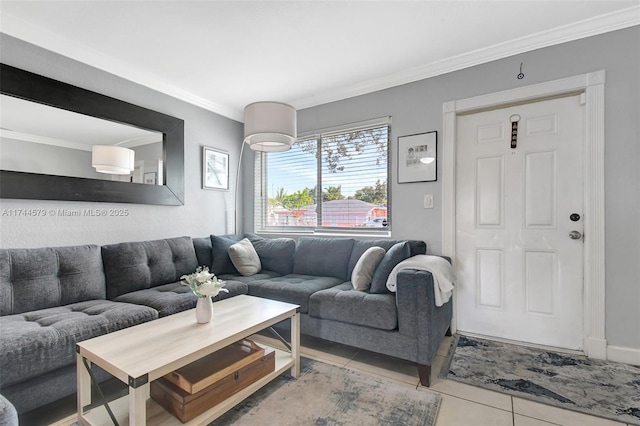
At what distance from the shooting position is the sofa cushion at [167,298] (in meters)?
2.05

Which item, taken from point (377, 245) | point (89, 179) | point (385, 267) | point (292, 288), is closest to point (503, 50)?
point (377, 245)

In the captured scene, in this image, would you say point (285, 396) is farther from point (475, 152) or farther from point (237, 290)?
point (475, 152)

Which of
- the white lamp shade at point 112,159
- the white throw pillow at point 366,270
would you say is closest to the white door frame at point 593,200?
the white throw pillow at point 366,270

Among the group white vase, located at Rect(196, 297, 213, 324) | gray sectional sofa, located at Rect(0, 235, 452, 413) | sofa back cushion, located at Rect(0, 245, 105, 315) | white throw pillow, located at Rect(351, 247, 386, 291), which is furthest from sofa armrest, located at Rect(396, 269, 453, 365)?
sofa back cushion, located at Rect(0, 245, 105, 315)

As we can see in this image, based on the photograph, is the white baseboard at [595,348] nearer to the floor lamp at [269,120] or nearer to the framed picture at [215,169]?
the floor lamp at [269,120]

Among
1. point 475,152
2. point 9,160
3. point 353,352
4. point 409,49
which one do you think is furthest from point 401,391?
point 9,160

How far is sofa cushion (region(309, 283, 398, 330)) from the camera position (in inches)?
78.4

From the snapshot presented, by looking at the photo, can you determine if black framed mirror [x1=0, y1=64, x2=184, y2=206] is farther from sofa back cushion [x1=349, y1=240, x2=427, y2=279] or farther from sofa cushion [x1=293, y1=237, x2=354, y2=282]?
sofa back cushion [x1=349, y1=240, x2=427, y2=279]

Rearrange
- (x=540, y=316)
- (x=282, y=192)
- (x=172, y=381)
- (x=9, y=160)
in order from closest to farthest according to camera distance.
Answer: (x=172, y=381), (x=9, y=160), (x=540, y=316), (x=282, y=192)

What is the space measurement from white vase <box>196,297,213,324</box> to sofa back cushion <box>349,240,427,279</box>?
4.70 ft

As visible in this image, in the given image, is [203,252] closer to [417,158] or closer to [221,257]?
[221,257]

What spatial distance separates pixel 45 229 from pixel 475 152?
3.49 m

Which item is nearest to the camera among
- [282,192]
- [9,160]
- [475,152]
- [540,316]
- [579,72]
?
[9,160]

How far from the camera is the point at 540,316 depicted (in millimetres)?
2408
